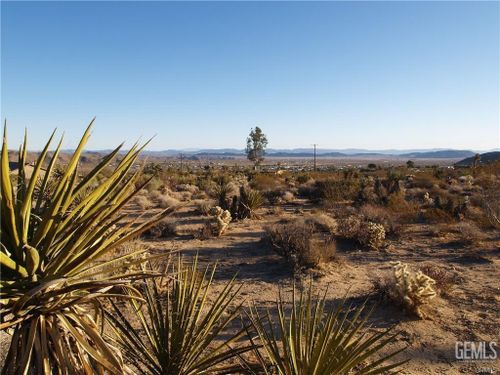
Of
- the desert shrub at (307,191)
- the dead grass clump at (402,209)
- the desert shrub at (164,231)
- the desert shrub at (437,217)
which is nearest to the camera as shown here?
the desert shrub at (164,231)

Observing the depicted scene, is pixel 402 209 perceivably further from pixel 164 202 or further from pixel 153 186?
pixel 153 186

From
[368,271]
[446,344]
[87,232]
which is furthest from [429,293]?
[87,232]

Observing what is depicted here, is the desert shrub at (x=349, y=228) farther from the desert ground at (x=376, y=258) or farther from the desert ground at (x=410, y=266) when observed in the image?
the desert ground at (x=410, y=266)

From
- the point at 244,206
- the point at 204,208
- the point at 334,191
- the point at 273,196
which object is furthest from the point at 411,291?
the point at 273,196

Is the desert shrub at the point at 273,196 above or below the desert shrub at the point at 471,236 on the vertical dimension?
above

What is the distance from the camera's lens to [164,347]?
10.1ft

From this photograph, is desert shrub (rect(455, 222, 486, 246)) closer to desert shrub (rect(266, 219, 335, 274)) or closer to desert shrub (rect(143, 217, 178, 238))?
desert shrub (rect(266, 219, 335, 274))

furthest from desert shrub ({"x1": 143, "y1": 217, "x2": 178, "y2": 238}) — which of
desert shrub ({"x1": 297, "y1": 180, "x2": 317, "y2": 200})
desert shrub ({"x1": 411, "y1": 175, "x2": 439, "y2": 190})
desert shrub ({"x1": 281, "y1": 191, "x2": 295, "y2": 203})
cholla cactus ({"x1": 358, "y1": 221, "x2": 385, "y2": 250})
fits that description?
desert shrub ({"x1": 411, "y1": 175, "x2": 439, "y2": 190})

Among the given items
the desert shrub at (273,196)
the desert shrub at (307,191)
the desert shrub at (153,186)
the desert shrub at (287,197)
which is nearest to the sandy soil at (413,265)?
the desert shrub at (273,196)

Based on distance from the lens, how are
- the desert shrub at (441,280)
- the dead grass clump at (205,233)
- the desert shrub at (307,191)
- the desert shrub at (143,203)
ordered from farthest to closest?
the desert shrub at (307,191)
the desert shrub at (143,203)
the dead grass clump at (205,233)
the desert shrub at (441,280)

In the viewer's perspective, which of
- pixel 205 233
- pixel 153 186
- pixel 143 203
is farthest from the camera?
pixel 153 186

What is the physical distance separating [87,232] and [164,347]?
1405mm

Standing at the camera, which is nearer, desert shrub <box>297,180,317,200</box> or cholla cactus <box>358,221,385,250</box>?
cholla cactus <box>358,221,385,250</box>

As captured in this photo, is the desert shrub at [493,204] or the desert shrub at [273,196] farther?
the desert shrub at [273,196]
